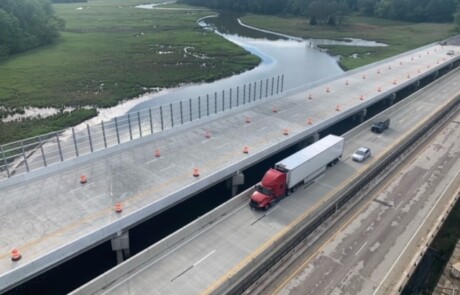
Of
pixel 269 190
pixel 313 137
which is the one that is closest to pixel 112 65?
pixel 313 137

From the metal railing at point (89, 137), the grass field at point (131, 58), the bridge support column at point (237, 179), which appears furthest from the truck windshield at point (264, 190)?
the grass field at point (131, 58)

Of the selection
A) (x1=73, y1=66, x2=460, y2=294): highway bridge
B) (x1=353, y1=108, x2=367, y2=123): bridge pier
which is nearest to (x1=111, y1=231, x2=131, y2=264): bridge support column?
(x1=73, y1=66, x2=460, y2=294): highway bridge

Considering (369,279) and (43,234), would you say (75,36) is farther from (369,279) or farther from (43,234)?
(369,279)

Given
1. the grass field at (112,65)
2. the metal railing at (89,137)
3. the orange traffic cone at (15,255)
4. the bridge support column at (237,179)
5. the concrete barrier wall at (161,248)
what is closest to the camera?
the concrete barrier wall at (161,248)

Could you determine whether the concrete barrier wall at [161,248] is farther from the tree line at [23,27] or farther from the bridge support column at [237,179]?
the tree line at [23,27]

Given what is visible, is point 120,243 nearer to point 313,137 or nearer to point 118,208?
point 118,208

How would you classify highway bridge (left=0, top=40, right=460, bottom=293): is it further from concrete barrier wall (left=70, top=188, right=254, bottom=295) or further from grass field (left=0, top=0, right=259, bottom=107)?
grass field (left=0, top=0, right=259, bottom=107)
